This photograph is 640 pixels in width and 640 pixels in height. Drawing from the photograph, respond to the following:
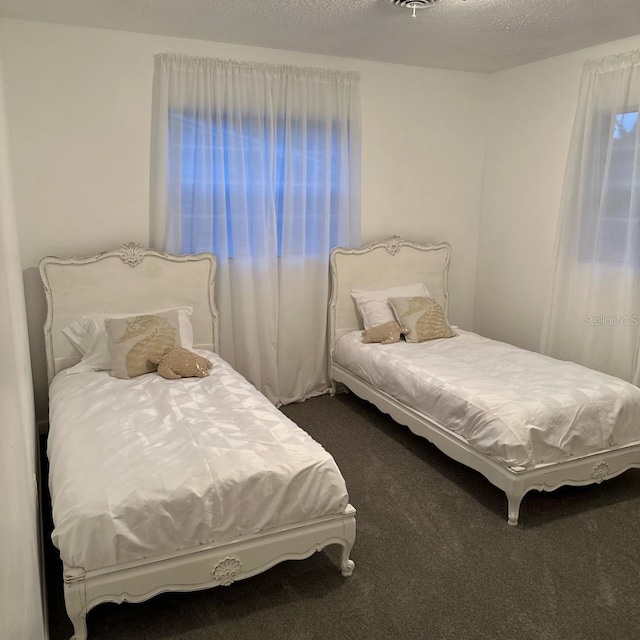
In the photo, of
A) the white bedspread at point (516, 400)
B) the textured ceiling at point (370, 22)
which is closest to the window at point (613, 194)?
the textured ceiling at point (370, 22)

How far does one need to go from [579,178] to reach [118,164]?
3040 mm

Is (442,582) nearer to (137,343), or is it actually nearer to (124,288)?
(137,343)

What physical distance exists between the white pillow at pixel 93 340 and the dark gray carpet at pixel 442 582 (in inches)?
43.5

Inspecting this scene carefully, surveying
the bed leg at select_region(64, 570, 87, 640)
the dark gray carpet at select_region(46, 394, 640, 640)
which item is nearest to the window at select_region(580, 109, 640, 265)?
the dark gray carpet at select_region(46, 394, 640, 640)

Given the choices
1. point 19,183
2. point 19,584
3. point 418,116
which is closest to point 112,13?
point 19,183

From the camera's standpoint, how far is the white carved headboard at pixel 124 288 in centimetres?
344

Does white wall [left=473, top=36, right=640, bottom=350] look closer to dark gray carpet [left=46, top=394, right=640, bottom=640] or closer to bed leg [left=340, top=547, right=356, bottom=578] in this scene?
dark gray carpet [left=46, top=394, right=640, bottom=640]

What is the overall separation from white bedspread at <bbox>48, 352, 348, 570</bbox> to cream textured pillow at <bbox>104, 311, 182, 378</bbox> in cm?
45

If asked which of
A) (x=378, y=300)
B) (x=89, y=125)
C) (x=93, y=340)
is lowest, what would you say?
(x=93, y=340)

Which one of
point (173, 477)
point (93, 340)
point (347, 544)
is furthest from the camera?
point (93, 340)

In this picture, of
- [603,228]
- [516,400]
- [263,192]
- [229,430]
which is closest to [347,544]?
[229,430]

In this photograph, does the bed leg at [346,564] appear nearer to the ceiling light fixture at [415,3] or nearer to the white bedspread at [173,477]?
the white bedspread at [173,477]

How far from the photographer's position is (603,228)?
370 cm

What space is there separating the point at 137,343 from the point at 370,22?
2280 mm
